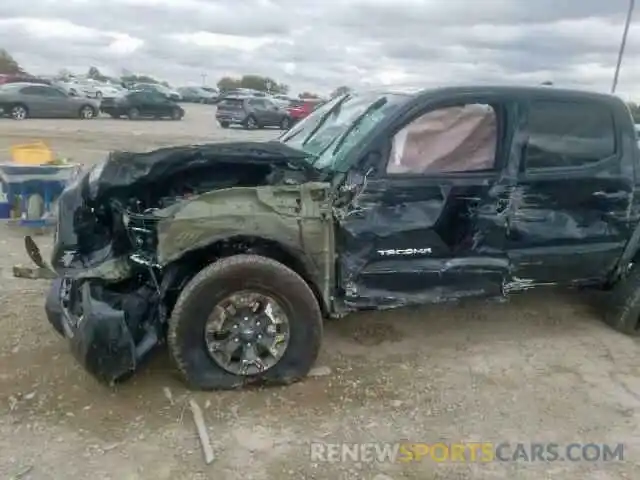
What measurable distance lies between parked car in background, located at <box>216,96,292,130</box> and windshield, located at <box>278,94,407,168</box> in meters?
22.2

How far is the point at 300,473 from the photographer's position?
3180 mm

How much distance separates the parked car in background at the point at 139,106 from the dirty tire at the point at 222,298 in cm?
2816

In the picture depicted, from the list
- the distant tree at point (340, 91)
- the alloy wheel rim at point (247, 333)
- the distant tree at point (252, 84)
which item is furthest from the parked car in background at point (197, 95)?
the alloy wheel rim at point (247, 333)

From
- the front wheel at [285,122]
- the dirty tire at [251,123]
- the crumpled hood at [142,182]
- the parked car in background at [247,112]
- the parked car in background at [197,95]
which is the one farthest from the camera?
the parked car in background at [197,95]

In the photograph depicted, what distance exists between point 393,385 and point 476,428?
63cm

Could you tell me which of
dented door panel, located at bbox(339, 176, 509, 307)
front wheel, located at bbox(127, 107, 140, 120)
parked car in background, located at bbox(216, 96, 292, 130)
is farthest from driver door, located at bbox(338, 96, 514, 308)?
front wheel, located at bbox(127, 107, 140, 120)

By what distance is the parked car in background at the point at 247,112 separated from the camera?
88.3 feet

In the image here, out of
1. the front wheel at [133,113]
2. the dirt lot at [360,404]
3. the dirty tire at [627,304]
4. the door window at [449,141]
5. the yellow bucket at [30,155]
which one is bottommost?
the dirt lot at [360,404]

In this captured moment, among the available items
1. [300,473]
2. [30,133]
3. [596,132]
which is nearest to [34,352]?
[300,473]

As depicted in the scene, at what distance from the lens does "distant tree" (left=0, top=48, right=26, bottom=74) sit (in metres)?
58.1

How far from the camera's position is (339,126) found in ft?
15.2

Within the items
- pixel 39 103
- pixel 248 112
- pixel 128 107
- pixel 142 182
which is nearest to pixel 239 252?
pixel 142 182

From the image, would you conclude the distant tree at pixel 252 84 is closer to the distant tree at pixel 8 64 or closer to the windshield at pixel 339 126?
the distant tree at pixel 8 64

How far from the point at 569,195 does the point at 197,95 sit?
55464mm
